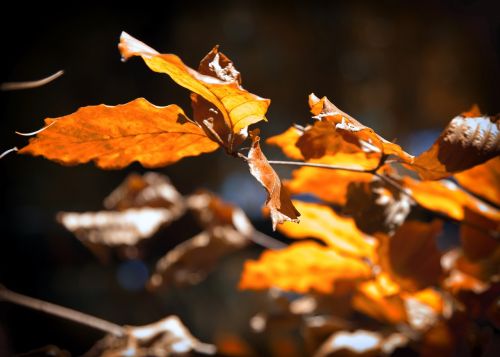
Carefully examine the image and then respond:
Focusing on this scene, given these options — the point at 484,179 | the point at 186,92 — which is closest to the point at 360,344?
the point at 484,179

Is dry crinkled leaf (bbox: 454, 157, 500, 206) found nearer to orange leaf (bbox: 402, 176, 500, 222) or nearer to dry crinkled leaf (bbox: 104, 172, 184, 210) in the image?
orange leaf (bbox: 402, 176, 500, 222)

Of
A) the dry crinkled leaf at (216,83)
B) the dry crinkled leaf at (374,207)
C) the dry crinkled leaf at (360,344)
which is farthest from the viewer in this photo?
the dry crinkled leaf at (360,344)

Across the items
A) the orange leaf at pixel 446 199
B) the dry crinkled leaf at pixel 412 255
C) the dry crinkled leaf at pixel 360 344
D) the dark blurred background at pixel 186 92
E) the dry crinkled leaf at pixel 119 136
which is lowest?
the dark blurred background at pixel 186 92

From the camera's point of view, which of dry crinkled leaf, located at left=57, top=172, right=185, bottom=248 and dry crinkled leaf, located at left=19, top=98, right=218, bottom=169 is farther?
dry crinkled leaf, located at left=57, top=172, right=185, bottom=248

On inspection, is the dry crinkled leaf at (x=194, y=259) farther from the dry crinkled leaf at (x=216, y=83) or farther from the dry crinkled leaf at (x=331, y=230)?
the dry crinkled leaf at (x=216, y=83)

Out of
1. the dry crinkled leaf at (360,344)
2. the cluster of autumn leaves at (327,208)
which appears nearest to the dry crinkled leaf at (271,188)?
the cluster of autumn leaves at (327,208)

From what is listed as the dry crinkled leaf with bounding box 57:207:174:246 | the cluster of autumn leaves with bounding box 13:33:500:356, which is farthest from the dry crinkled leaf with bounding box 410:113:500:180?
the dry crinkled leaf with bounding box 57:207:174:246

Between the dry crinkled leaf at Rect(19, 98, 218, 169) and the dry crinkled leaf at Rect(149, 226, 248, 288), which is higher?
the dry crinkled leaf at Rect(19, 98, 218, 169)
